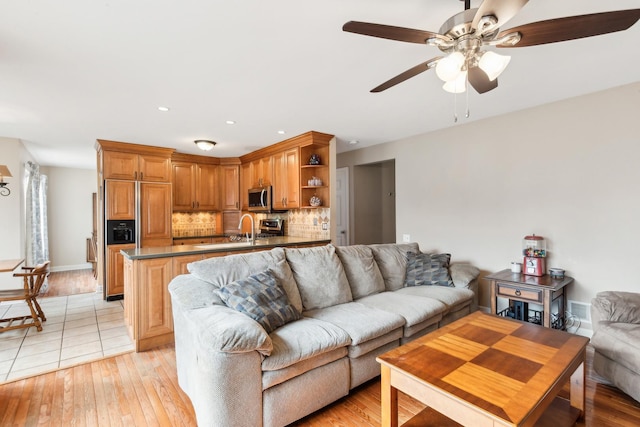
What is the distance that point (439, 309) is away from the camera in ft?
8.75

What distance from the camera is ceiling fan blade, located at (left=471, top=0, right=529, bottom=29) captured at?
1.16 meters

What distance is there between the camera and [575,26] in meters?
1.37

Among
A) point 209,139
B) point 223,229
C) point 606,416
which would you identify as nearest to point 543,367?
point 606,416

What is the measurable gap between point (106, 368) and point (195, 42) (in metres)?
2.67

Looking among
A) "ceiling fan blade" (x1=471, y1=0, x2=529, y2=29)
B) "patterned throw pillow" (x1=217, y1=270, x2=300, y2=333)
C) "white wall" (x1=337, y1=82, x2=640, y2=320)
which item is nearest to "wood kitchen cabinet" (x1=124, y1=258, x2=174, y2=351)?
"patterned throw pillow" (x1=217, y1=270, x2=300, y2=333)

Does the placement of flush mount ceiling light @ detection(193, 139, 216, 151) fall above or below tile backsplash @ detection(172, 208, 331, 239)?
above

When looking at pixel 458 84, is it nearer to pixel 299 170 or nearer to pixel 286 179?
pixel 299 170

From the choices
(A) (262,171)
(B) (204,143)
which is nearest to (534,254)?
(A) (262,171)

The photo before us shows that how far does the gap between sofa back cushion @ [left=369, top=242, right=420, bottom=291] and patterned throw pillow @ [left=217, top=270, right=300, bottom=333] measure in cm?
139

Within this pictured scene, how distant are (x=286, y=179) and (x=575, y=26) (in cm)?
392

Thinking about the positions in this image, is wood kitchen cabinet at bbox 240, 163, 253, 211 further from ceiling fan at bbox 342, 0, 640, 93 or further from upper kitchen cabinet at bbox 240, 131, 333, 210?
ceiling fan at bbox 342, 0, 640, 93

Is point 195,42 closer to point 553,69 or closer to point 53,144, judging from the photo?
point 553,69

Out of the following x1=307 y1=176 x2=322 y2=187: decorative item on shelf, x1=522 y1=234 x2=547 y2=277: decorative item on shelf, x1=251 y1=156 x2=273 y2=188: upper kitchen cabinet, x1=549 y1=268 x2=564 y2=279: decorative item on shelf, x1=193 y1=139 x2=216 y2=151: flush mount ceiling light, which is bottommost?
x1=549 y1=268 x2=564 y2=279: decorative item on shelf

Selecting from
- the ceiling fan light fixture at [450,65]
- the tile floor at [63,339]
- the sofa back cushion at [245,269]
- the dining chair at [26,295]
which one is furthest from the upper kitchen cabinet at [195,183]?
the ceiling fan light fixture at [450,65]
